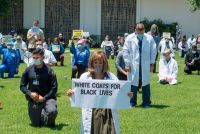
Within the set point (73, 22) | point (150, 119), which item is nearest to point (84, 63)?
point (150, 119)

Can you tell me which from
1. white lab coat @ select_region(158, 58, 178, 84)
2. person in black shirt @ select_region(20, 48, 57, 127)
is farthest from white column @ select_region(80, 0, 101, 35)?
person in black shirt @ select_region(20, 48, 57, 127)

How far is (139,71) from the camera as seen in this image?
13.3 metres

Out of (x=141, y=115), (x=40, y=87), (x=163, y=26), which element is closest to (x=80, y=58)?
(x=141, y=115)

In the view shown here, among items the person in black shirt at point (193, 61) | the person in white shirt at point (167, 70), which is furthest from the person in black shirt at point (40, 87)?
the person in black shirt at point (193, 61)

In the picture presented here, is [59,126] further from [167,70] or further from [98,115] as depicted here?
[167,70]

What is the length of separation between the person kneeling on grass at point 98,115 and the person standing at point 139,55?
5510 millimetres

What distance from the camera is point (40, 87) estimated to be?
35.2 feet

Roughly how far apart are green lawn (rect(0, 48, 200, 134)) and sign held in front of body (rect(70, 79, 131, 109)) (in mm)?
3005

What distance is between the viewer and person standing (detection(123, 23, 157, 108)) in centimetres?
1322

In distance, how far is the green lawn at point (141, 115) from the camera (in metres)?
10.9

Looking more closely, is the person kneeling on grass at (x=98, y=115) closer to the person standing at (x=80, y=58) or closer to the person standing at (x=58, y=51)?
the person standing at (x=80, y=58)

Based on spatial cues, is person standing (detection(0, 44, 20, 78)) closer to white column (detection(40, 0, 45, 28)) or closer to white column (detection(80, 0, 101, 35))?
white column (detection(40, 0, 45, 28))

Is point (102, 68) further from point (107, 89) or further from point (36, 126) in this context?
point (36, 126)

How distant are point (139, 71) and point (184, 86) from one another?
5557 millimetres
